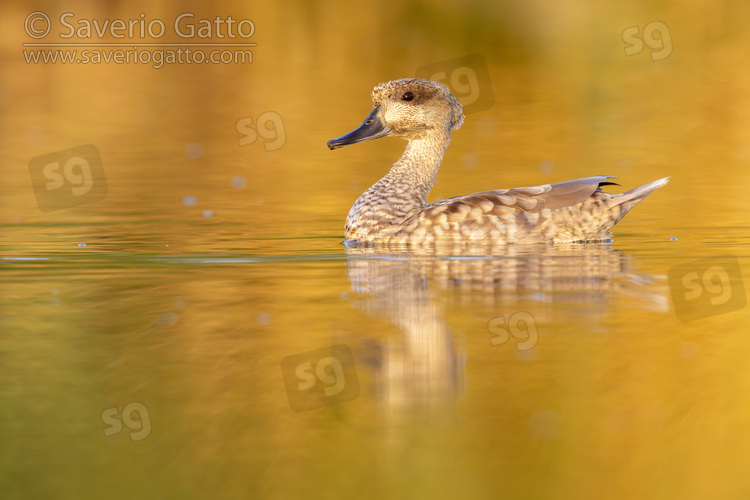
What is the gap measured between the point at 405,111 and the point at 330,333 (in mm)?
4437

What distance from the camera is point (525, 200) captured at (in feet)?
30.5

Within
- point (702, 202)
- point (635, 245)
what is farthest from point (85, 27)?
point (635, 245)

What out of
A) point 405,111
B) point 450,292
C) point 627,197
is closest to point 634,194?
point 627,197

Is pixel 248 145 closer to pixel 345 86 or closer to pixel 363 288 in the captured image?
pixel 345 86

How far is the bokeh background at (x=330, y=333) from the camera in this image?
4.52m

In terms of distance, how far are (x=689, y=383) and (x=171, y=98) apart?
1785 cm


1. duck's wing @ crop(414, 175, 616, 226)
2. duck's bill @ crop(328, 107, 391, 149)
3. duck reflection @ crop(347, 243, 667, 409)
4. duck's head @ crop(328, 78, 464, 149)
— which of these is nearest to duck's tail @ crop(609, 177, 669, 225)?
duck's wing @ crop(414, 175, 616, 226)

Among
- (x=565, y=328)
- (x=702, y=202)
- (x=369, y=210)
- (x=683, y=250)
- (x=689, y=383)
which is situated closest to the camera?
(x=689, y=383)

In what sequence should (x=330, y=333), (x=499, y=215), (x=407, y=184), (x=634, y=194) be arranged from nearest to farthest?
(x=330, y=333), (x=499, y=215), (x=634, y=194), (x=407, y=184)

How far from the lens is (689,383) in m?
5.42

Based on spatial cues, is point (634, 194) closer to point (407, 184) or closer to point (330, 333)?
point (407, 184)

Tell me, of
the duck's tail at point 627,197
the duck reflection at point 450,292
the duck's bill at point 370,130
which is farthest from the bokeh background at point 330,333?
the duck's bill at point 370,130

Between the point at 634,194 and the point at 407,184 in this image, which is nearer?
the point at 634,194

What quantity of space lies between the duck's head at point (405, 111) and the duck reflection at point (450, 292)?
4.57 feet
